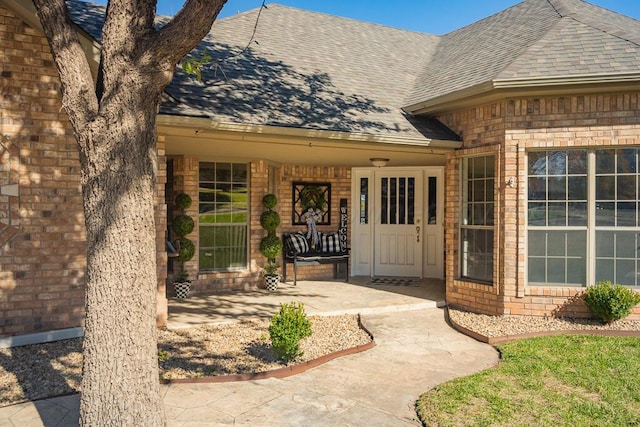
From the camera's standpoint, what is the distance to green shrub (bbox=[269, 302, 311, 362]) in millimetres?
5270

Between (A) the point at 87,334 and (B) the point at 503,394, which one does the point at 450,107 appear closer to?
(B) the point at 503,394

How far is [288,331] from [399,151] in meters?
4.57

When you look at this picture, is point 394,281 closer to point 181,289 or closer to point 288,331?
point 181,289

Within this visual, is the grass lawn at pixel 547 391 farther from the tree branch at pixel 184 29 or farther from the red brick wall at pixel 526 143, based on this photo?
the tree branch at pixel 184 29

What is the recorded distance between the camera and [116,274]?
3.12 metres

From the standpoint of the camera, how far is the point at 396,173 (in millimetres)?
11625

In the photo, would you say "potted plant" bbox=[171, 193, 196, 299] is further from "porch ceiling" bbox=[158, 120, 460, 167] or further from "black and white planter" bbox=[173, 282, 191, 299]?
"porch ceiling" bbox=[158, 120, 460, 167]

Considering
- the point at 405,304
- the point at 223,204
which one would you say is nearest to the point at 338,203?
the point at 223,204

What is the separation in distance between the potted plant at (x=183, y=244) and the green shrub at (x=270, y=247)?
4.53 feet

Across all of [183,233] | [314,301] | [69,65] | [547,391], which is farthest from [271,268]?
[69,65]

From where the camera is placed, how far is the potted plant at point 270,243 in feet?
32.9

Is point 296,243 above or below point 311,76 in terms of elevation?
below

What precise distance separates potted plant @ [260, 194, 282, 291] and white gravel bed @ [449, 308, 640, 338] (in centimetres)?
379

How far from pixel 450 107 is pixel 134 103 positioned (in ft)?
21.0
